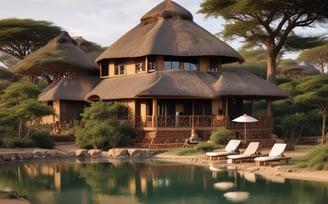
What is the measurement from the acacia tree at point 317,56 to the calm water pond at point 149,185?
4110cm

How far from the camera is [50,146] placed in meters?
24.4

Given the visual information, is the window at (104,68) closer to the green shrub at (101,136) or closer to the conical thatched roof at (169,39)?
the conical thatched roof at (169,39)

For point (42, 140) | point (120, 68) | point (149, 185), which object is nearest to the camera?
point (149, 185)

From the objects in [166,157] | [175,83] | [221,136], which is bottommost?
[166,157]

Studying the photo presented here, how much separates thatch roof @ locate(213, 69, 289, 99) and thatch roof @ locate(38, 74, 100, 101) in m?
9.38

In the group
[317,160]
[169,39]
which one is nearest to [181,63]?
[169,39]

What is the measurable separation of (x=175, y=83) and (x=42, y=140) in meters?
7.68

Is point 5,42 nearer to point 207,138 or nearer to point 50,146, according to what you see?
point 50,146

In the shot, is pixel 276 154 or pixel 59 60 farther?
pixel 59 60

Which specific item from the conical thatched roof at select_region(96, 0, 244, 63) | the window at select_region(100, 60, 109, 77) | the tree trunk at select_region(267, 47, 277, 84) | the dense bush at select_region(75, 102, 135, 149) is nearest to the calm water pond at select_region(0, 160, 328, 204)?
the dense bush at select_region(75, 102, 135, 149)

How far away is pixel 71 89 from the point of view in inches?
1251

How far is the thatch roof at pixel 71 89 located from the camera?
30828 mm

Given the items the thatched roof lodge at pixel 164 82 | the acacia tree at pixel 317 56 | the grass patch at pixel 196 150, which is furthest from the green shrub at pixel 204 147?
the acacia tree at pixel 317 56

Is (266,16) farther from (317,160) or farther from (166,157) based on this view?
(317,160)
